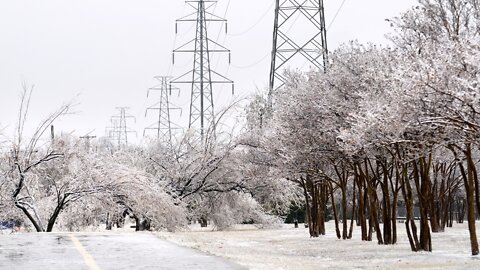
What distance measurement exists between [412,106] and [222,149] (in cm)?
2837

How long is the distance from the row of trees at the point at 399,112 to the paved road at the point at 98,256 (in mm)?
5185

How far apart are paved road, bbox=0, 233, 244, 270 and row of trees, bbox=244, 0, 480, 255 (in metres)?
5.19

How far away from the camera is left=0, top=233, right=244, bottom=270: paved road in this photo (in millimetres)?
11281

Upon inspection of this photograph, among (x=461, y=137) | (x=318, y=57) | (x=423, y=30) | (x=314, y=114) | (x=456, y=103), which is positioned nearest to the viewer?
(x=456, y=103)

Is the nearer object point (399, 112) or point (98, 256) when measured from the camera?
point (98, 256)

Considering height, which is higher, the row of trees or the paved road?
the row of trees

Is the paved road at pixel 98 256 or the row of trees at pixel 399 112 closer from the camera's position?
the paved road at pixel 98 256

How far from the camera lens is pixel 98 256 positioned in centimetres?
1303

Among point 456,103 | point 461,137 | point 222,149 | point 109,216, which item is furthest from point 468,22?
point 222,149

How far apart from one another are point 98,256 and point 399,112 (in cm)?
676

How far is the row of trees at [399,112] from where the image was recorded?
14.6 meters

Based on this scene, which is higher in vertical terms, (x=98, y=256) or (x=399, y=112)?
(x=399, y=112)

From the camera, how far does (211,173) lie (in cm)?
4284

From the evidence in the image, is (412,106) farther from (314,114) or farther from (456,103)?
(314,114)
